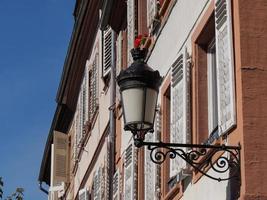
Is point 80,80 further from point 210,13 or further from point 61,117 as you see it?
point 210,13

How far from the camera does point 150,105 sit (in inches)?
367

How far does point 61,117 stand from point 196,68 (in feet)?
66.5

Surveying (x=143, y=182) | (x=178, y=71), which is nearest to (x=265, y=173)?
(x=178, y=71)

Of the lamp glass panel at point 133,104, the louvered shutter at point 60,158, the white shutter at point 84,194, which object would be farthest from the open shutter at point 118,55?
the louvered shutter at point 60,158

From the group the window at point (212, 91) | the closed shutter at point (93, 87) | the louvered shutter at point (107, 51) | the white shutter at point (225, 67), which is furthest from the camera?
the closed shutter at point (93, 87)

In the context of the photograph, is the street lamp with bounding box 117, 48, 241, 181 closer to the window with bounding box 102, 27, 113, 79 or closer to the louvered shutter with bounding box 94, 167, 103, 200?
the louvered shutter with bounding box 94, 167, 103, 200

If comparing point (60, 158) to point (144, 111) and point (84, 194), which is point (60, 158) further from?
point (144, 111)

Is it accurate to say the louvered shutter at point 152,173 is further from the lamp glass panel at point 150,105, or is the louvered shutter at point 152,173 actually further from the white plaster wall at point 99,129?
the white plaster wall at point 99,129

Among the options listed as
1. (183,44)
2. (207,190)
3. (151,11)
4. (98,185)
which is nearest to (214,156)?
(207,190)

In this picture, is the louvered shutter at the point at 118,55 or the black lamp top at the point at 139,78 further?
the louvered shutter at the point at 118,55

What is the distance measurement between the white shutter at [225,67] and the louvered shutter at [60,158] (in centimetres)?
2004

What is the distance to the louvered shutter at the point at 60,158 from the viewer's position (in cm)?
2995

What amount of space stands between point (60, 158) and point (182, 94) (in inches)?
739

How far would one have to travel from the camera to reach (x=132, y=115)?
9289 millimetres
